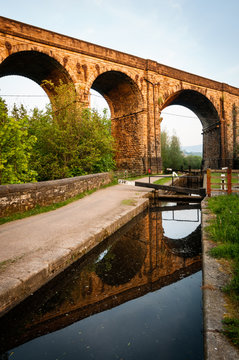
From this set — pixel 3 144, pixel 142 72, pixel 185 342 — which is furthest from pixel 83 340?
pixel 142 72

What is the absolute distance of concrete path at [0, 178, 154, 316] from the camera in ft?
7.93

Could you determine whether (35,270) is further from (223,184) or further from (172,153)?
(172,153)

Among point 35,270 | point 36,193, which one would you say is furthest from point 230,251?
point 36,193

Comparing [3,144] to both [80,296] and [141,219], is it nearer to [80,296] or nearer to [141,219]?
[141,219]

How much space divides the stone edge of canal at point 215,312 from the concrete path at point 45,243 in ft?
5.95

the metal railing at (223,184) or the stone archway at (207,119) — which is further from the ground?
the stone archway at (207,119)

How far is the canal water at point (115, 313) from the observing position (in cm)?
185

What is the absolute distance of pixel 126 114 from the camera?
66.4ft

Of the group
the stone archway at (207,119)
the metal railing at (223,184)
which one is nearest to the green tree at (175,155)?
the stone archway at (207,119)

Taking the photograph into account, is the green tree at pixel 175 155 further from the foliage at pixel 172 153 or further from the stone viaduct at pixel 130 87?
the stone viaduct at pixel 130 87

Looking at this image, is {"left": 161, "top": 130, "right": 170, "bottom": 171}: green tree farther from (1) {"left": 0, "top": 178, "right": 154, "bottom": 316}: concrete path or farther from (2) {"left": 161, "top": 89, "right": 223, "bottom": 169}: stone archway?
(1) {"left": 0, "top": 178, "right": 154, "bottom": 316}: concrete path

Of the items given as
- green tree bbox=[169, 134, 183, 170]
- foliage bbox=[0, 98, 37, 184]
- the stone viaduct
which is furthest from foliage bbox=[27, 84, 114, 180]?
green tree bbox=[169, 134, 183, 170]

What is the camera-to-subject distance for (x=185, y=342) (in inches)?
76.6

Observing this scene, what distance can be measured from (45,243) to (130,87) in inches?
697
